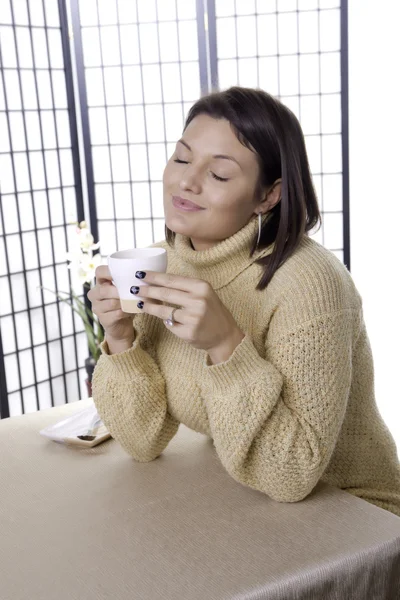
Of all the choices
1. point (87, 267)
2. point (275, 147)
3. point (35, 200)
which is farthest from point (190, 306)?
point (35, 200)

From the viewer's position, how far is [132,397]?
1.47m

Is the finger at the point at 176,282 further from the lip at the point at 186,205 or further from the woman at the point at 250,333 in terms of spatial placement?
the lip at the point at 186,205

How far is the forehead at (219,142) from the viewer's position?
1419 millimetres

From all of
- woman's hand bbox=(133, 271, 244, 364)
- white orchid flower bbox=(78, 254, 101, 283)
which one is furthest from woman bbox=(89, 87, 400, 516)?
white orchid flower bbox=(78, 254, 101, 283)

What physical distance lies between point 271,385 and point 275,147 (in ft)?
1.57

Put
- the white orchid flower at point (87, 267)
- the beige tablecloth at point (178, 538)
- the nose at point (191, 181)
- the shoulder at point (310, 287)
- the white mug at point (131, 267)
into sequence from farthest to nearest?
the white orchid flower at point (87, 267) → the nose at point (191, 181) → the shoulder at point (310, 287) → the white mug at point (131, 267) → the beige tablecloth at point (178, 538)

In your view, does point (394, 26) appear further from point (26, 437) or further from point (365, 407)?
point (26, 437)

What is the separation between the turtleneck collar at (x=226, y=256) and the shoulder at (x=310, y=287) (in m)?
0.11

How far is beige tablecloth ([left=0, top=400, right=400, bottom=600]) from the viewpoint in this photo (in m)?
1.00

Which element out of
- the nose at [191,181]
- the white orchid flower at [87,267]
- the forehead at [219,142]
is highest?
the forehead at [219,142]

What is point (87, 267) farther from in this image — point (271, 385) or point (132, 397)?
point (271, 385)

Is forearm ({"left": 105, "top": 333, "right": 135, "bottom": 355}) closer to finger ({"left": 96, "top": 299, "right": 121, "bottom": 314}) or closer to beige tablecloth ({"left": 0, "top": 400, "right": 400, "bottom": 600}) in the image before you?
finger ({"left": 96, "top": 299, "right": 121, "bottom": 314})

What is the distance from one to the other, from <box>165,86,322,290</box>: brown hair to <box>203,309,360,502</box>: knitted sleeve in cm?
20

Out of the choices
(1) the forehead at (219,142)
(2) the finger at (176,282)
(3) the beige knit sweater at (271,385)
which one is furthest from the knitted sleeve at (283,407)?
(1) the forehead at (219,142)
